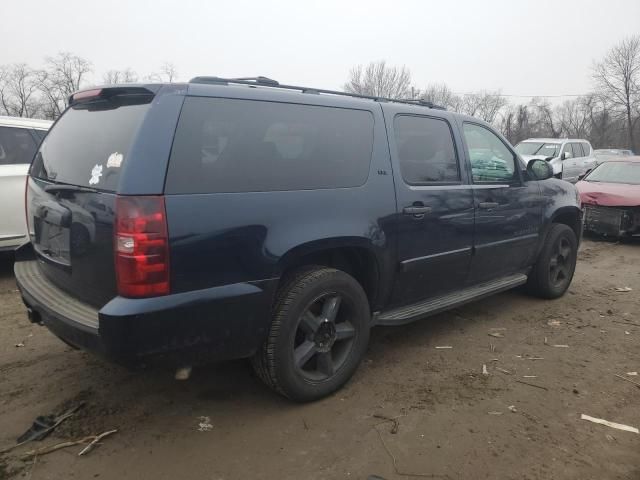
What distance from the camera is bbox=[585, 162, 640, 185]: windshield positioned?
9.62 m

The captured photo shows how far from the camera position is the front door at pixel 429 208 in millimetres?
3551

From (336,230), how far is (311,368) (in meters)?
0.93

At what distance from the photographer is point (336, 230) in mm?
3053

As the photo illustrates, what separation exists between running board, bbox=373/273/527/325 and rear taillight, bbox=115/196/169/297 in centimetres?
169

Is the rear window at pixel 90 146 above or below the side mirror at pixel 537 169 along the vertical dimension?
above

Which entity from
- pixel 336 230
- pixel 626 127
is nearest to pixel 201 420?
pixel 336 230

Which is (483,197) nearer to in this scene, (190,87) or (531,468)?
(531,468)

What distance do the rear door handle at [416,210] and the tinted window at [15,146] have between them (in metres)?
4.70

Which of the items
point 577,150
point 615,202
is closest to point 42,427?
point 615,202

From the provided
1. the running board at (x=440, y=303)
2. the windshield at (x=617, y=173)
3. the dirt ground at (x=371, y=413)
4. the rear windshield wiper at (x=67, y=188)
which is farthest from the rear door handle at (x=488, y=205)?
the windshield at (x=617, y=173)

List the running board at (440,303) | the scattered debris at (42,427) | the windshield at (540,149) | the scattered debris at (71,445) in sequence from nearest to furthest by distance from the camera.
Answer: the scattered debris at (71,445)
the scattered debris at (42,427)
the running board at (440,303)
the windshield at (540,149)

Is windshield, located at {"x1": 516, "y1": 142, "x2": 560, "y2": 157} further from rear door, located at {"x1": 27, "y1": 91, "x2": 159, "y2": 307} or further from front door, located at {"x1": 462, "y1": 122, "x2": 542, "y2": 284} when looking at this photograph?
rear door, located at {"x1": 27, "y1": 91, "x2": 159, "y2": 307}

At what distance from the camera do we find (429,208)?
12.0ft

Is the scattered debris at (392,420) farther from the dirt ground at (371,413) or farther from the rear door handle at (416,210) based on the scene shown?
the rear door handle at (416,210)
